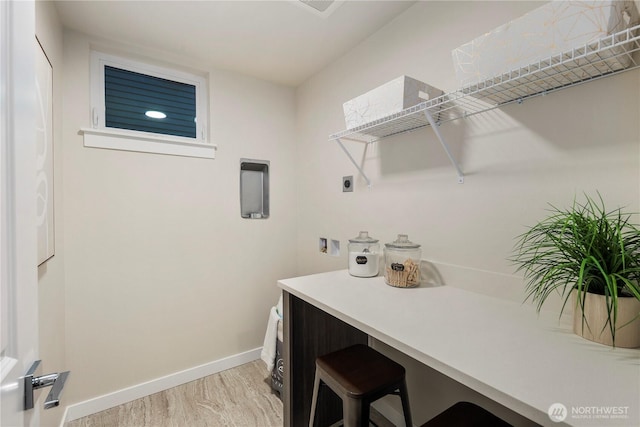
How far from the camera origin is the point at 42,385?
58 centimetres

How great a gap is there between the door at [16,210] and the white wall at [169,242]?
146cm

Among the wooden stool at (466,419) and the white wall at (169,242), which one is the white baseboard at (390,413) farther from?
the white wall at (169,242)

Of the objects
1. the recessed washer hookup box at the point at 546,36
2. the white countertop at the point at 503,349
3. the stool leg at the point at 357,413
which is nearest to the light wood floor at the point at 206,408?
the stool leg at the point at 357,413

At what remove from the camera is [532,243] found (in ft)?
3.71

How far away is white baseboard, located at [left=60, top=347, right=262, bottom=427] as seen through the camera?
5.90 ft

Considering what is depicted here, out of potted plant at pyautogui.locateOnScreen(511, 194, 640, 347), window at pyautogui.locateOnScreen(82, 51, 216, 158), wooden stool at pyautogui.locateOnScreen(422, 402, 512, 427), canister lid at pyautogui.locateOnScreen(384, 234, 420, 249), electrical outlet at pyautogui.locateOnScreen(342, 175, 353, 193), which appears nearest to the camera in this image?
potted plant at pyautogui.locateOnScreen(511, 194, 640, 347)

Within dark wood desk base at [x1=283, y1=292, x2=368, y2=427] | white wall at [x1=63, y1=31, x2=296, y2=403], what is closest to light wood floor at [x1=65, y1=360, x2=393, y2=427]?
white wall at [x1=63, y1=31, x2=296, y2=403]

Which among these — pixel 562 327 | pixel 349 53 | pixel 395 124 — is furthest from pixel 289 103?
pixel 562 327

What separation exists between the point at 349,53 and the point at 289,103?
30.3 inches

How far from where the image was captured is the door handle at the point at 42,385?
1.83ft

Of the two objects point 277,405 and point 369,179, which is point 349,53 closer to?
point 369,179

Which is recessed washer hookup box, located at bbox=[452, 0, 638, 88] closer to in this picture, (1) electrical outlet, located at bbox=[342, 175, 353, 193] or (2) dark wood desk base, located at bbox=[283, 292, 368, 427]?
(1) electrical outlet, located at bbox=[342, 175, 353, 193]

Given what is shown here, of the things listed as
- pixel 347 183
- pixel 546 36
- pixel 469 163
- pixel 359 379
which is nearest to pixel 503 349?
pixel 359 379

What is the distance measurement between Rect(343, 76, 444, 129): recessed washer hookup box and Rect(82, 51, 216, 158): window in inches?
49.5
